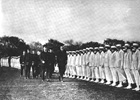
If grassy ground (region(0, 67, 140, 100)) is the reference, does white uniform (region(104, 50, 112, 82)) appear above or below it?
above

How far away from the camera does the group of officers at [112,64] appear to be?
37.6ft

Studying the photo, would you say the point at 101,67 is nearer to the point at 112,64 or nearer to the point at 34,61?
the point at 112,64

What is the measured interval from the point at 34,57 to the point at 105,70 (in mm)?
7183

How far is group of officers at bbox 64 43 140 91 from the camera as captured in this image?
37.6 ft

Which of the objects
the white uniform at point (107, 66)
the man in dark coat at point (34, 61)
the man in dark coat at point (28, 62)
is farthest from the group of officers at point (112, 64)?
the man in dark coat at point (28, 62)

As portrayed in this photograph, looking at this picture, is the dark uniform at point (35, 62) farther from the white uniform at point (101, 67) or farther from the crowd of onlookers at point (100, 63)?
the white uniform at point (101, 67)

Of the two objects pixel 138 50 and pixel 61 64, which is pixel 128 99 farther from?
pixel 61 64

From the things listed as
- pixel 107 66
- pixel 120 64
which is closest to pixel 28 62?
pixel 107 66

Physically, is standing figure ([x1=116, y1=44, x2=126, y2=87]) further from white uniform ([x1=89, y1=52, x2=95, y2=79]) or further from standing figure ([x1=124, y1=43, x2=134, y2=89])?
white uniform ([x1=89, y1=52, x2=95, y2=79])

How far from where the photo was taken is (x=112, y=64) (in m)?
13.1

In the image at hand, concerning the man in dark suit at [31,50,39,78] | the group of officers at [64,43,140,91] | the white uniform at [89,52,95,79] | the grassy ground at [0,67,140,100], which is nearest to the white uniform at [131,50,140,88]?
the group of officers at [64,43,140,91]

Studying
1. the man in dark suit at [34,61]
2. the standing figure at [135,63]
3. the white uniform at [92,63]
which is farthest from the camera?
the man in dark suit at [34,61]

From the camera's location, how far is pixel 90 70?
16.1 m

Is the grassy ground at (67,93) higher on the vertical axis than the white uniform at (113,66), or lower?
lower
